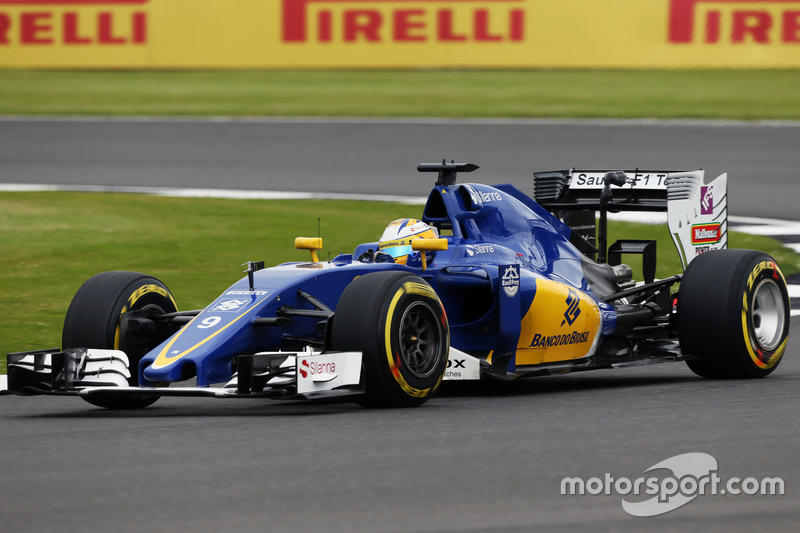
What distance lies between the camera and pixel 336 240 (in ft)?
50.2

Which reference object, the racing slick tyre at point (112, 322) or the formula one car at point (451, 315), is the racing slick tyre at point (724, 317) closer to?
the formula one car at point (451, 315)

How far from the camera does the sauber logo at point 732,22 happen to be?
27.5 m

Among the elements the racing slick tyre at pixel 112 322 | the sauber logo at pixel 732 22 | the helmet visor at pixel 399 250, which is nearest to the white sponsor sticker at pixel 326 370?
the racing slick tyre at pixel 112 322

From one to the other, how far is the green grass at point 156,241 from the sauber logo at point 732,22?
11816mm

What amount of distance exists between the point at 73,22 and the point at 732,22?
14154mm

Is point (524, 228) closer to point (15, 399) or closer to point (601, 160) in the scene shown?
point (15, 399)

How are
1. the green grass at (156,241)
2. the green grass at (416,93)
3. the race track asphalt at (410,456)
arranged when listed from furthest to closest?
the green grass at (416,93)
the green grass at (156,241)
the race track asphalt at (410,456)

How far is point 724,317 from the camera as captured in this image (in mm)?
8625

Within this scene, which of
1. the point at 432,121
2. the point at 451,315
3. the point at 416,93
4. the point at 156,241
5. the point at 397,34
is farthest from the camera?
the point at 397,34

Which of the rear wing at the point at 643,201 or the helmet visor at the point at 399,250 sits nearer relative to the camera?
the helmet visor at the point at 399,250

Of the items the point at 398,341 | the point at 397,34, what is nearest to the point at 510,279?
the point at 398,341

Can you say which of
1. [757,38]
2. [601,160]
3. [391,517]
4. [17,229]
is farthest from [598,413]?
[757,38]

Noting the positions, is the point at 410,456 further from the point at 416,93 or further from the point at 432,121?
the point at 416,93

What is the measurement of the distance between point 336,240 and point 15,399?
7.16 metres
